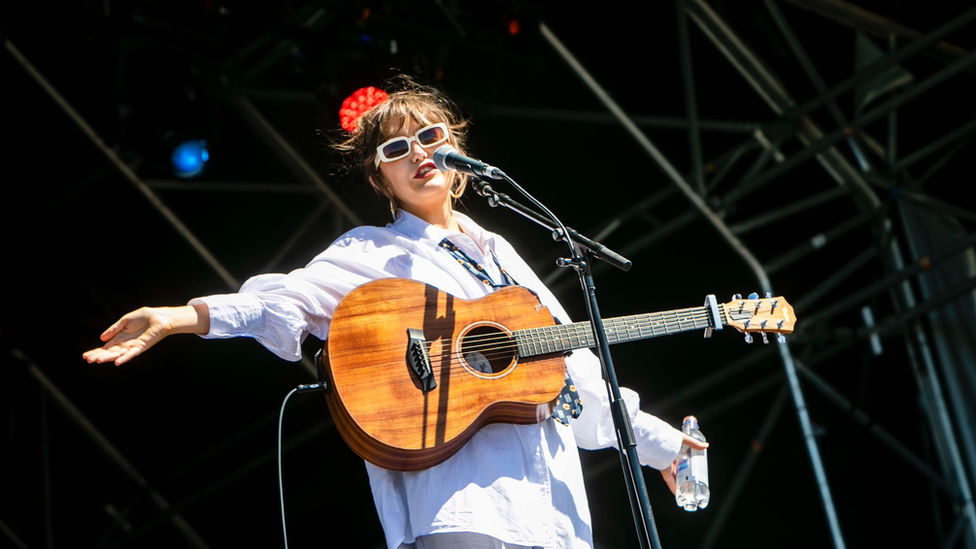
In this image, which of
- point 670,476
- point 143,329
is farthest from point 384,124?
point 670,476

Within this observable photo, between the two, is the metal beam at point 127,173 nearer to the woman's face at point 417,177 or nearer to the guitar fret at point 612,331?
the woman's face at point 417,177

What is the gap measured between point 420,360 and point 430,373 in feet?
0.15

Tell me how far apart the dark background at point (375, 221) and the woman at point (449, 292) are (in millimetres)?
2272

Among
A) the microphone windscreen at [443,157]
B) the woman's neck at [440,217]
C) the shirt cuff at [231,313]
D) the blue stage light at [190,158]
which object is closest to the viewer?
the shirt cuff at [231,313]

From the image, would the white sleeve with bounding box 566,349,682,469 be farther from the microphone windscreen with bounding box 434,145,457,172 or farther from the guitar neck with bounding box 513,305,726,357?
the microphone windscreen with bounding box 434,145,457,172

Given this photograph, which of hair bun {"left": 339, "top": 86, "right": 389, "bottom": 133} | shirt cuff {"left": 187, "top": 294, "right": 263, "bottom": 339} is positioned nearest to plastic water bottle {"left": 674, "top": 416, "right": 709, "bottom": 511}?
shirt cuff {"left": 187, "top": 294, "right": 263, "bottom": 339}

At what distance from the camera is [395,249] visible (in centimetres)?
289

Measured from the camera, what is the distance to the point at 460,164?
2803 millimetres

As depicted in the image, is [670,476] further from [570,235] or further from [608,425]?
[570,235]

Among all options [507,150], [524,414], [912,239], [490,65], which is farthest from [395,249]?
[912,239]

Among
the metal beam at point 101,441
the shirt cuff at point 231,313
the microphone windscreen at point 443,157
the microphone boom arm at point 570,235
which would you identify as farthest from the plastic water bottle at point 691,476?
the metal beam at point 101,441

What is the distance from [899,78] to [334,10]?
11.9 feet

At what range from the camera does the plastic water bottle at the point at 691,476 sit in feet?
9.53

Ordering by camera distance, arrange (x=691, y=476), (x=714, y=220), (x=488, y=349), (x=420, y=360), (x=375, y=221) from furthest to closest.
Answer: (x=714, y=220)
(x=375, y=221)
(x=691, y=476)
(x=488, y=349)
(x=420, y=360)
